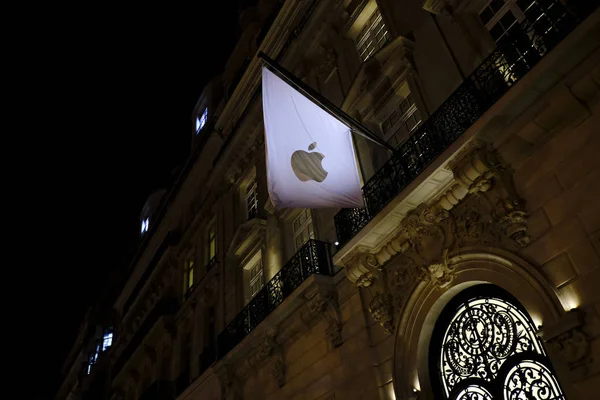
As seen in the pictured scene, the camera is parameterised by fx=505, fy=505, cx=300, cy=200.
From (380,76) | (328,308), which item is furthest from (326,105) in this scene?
(328,308)

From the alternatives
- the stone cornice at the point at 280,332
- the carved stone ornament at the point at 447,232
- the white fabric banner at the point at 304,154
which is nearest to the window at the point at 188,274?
the stone cornice at the point at 280,332

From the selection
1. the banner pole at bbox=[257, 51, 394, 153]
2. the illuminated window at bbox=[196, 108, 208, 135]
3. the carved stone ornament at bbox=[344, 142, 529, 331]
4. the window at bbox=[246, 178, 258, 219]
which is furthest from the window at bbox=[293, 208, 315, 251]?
the illuminated window at bbox=[196, 108, 208, 135]

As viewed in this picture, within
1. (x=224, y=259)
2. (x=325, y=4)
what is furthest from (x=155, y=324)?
(x=325, y=4)

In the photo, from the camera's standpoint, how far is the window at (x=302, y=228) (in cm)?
1380

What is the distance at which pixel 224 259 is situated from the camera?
17.7m

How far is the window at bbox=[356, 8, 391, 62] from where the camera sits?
12.8 meters

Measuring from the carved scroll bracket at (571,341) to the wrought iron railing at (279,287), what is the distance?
5.65 metres

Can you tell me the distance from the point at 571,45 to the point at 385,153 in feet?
17.0

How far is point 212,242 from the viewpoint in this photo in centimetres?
2089

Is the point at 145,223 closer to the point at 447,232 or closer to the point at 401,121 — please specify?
the point at 401,121

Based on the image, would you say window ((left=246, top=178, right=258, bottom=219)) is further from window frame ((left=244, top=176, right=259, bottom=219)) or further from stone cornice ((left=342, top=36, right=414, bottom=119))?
stone cornice ((left=342, top=36, right=414, bottom=119))

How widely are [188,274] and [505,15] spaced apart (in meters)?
17.0

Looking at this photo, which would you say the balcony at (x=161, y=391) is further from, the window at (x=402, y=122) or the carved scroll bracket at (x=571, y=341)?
the carved scroll bracket at (x=571, y=341)

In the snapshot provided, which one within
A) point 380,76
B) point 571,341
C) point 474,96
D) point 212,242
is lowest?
point 571,341
